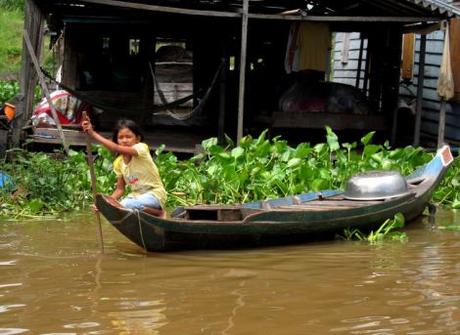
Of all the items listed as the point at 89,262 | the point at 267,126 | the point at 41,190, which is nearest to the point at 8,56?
the point at 267,126

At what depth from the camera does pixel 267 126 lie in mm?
13102

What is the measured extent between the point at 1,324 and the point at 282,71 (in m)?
10.1

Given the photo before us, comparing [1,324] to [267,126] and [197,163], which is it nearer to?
[197,163]

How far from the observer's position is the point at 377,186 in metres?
7.71

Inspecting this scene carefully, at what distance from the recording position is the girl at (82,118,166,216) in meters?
6.58

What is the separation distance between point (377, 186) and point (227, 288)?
A: 262 cm

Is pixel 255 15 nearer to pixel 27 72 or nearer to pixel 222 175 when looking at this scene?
pixel 222 175

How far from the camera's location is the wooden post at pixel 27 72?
1089 cm

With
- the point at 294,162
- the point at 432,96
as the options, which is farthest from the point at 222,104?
the point at 432,96

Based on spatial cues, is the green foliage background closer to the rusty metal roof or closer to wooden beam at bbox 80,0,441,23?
the rusty metal roof

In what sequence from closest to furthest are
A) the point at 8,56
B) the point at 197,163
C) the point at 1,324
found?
the point at 1,324 → the point at 197,163 → the point at 8,56

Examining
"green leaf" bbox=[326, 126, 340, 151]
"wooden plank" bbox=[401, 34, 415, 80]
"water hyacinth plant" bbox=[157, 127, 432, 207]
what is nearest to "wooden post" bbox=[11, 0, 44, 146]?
"water hyacinth plant" bbox=[157, 127, 432, 207]

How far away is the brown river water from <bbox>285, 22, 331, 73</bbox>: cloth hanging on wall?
492cm

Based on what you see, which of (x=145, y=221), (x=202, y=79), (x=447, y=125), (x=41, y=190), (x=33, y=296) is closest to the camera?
(x=33, y=296)
